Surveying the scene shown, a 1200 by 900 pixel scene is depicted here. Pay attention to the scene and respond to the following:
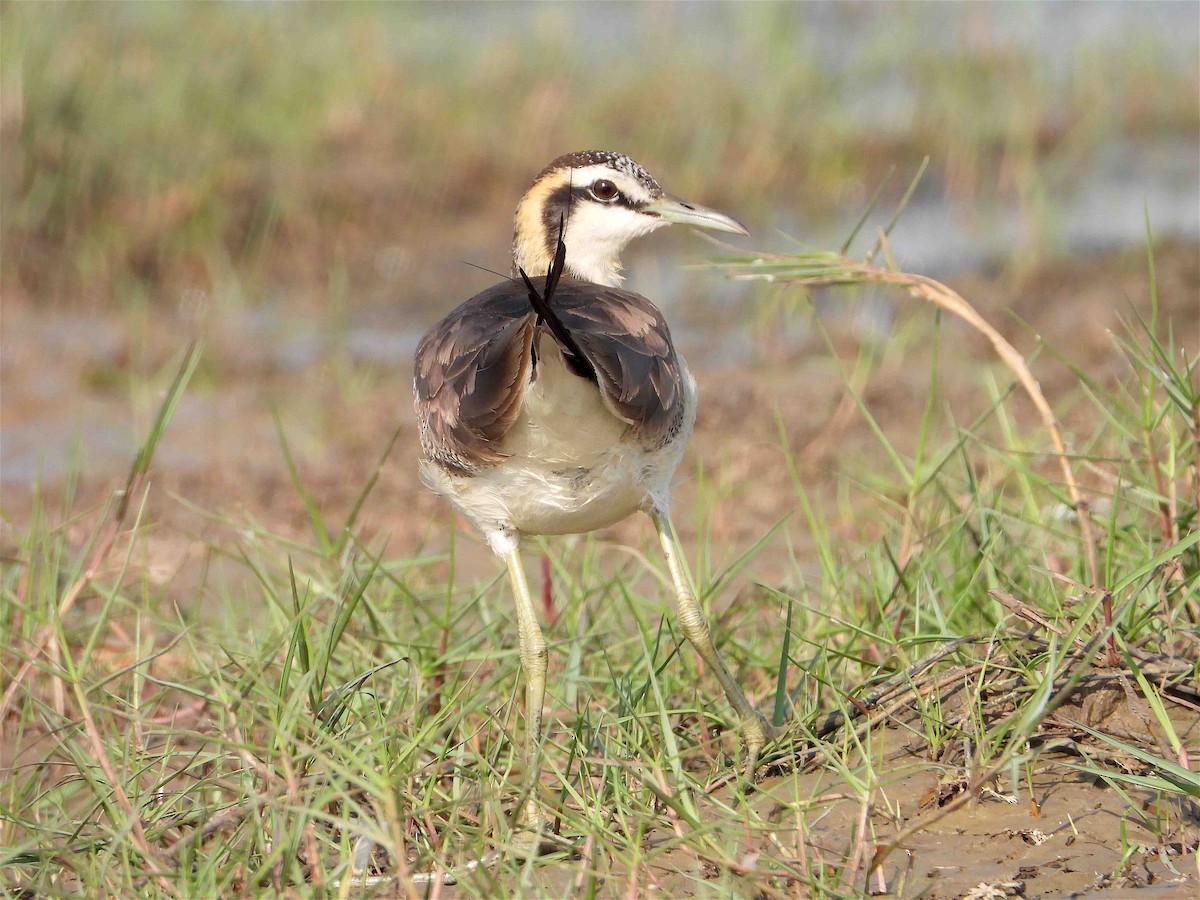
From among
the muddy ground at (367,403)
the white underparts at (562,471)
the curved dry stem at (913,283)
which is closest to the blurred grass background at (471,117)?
the muddy ground at (367,403)

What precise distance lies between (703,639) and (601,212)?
4.32 feet

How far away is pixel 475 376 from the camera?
129 inches

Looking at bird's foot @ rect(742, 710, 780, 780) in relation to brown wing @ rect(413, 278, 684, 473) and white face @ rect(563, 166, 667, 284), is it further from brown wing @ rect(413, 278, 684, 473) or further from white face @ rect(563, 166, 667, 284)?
white face @ rect(563, 166, 667, 284)

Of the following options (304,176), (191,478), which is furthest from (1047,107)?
(191,478)

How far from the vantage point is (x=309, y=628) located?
3.94 m

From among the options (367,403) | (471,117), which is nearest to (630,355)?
(367,403)

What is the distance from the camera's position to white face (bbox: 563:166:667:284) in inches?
168

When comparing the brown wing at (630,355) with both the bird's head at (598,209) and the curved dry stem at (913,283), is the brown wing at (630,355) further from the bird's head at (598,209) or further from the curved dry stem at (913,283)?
the bird's head at (598,209)

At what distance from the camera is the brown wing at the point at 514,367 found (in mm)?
3184

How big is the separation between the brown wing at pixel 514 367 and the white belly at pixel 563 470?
0.05 meters

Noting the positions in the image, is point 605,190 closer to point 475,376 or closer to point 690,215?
point 690,215

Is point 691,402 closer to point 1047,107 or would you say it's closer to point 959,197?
point 959,197

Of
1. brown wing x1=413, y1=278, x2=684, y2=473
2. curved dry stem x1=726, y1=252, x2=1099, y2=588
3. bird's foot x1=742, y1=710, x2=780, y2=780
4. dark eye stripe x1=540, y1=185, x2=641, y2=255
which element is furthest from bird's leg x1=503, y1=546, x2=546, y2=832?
dark eye stripe x1=540, y1=185, x2=641, y2=255

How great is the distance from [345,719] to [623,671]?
76 cm
